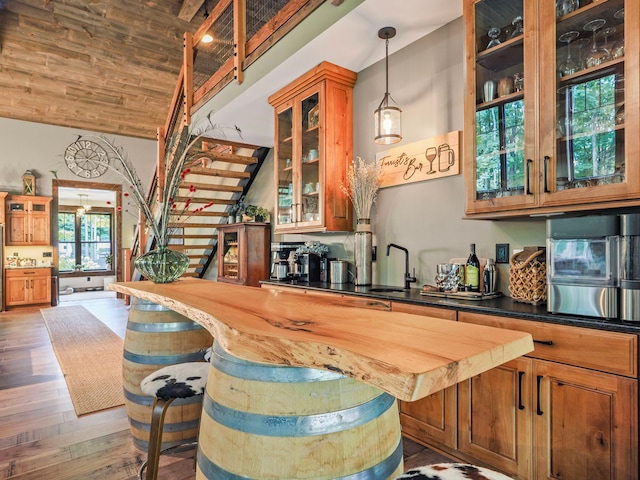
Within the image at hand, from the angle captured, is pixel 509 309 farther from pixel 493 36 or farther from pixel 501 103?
pixel 493 36

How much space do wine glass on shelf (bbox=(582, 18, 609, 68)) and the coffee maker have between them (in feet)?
8.45

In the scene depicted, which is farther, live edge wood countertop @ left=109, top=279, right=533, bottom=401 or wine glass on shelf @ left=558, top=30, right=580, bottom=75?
wine glass on shelf @ left=558, top=30, right=580, bottom=75

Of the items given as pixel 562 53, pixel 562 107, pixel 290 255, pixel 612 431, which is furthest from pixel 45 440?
pixel 562 53

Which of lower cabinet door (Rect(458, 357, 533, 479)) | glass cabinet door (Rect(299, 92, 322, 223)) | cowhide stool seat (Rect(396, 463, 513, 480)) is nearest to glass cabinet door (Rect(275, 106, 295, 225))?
glass cabinet door (Rect(299, 92, 322, 223))

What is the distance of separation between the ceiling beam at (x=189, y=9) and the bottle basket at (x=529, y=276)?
19.4 feet

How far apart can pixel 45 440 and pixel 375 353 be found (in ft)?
8.24

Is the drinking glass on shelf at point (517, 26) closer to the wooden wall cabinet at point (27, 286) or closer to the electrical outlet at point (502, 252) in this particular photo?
the electrical outlet at point (502, 252)

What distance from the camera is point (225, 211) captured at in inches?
227

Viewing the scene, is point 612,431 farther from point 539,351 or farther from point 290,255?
point 290,255

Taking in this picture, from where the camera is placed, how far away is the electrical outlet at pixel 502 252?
2.24 metres

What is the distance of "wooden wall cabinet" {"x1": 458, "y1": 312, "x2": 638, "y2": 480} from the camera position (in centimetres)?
138

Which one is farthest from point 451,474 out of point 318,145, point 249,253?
point 249,253

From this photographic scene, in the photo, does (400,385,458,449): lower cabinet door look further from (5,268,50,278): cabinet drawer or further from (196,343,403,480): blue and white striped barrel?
(5,268,50,278): cabinet drawer

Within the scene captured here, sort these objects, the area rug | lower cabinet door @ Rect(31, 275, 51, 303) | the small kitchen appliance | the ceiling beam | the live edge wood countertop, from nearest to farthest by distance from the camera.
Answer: the live edge wood countertop < the small kitchen appliance < the area rug < the ceiling beam < lower cabinet door @ Rect(31, 275, 51, 303)
